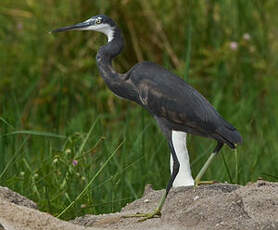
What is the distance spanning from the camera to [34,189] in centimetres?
486

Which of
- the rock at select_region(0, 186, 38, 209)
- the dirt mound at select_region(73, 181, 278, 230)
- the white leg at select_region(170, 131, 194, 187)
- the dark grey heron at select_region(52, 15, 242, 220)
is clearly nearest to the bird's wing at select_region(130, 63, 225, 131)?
the dark grey heron at select_region(52, 15, 242, 220)

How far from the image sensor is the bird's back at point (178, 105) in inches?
165

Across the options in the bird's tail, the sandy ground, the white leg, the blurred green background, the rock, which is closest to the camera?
the sandy ground

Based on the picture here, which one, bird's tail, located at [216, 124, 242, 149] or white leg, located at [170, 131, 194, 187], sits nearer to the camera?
bird's tail, located at [216, 124, 242, 149]

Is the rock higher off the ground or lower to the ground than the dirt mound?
higher

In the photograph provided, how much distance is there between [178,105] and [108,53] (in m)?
0.55

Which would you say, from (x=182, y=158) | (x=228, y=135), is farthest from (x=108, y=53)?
(x=228, y=135)

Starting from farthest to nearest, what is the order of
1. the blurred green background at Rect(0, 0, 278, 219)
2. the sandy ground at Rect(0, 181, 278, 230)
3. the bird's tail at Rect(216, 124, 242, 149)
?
the blurred green background at Rect(0, 0, 278, 219)
the bird's tail at Rect(216, 124, 242, 149)
the sandy ground at Rect(0, 181, 278, 230)

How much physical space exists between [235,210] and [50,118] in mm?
4229

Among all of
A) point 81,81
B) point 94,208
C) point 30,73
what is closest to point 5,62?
point 30,73

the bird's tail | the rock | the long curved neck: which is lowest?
the rock

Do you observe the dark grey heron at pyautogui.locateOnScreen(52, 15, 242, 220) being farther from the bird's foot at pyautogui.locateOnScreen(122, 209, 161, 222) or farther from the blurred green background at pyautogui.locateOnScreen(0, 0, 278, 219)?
the blurred green background at pyautogui.locateOnScreen(0, 0, 278, 219)

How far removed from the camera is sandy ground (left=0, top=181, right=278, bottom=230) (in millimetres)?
3758

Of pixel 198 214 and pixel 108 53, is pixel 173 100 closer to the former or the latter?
pixel 108 53
